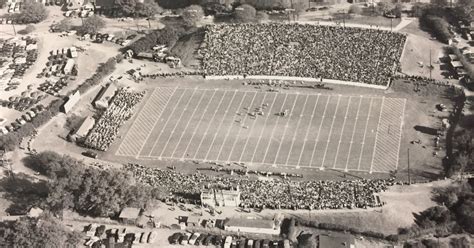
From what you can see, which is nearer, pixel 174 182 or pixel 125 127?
pixel 174 182

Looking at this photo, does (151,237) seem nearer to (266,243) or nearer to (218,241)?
(218,241)

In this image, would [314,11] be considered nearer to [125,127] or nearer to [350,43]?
[350,43]

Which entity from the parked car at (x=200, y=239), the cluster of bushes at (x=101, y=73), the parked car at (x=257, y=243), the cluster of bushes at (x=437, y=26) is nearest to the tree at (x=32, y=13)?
the cluster of bushes at (x=101, y=73)

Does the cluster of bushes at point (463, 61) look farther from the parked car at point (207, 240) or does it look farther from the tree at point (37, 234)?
the tree at point (37, 234)

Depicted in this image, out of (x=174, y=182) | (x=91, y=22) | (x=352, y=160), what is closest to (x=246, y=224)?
(x=174, y=182)

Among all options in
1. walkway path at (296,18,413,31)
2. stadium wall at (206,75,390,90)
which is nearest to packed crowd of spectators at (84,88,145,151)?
stadium wall at (206,75,390,90)

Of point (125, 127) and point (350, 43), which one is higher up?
point (350, 43)

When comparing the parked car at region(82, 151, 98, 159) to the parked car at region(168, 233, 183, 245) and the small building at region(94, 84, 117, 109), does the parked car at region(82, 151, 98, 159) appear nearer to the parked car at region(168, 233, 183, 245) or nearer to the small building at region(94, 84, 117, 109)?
the small building at region(94, 84, 117, 109)
